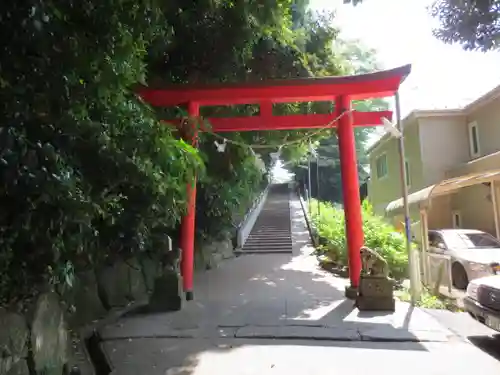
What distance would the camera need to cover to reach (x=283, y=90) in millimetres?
8375

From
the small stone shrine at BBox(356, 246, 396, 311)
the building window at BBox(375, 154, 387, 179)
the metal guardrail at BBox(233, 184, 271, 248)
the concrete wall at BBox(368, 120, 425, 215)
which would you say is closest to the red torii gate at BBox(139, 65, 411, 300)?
the small stone shrine at BBox(356, 246, 396, 311)

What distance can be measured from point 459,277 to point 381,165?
15.2 m

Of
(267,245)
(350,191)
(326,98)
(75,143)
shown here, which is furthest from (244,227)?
(75,143)

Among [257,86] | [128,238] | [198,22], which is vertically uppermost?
[198,22]

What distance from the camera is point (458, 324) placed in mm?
6879

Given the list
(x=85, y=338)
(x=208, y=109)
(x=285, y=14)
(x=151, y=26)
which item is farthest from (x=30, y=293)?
(x=285, y=14)

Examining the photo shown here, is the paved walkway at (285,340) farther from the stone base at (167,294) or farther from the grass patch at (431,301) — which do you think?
the grass patch at (431,301)

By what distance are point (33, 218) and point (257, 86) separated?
5.60 metres

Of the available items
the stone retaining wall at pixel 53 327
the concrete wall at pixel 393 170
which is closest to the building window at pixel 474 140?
the concrete wall at pixel 393 170

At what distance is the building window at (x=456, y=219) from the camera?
16084mm

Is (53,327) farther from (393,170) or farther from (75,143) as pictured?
(393,170)

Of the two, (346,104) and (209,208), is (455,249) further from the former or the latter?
(209,208)

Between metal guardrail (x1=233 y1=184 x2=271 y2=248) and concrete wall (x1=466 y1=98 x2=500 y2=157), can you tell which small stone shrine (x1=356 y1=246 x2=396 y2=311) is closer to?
concrete wall (x1=466 y1=98 x2=500 y2=157)

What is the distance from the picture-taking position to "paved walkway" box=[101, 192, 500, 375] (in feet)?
15.8
